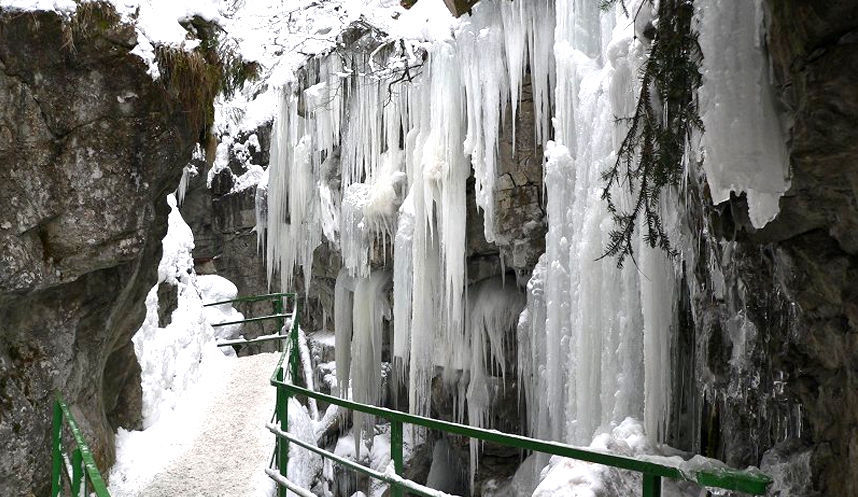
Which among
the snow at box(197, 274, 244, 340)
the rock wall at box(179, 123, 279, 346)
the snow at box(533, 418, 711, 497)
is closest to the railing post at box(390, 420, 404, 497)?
the snow at box(533, 418, 711, 497)

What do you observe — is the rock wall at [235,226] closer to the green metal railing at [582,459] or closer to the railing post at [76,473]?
the railing post at [76,473]

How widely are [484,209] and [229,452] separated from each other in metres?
3.63

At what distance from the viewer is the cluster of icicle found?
5.18m

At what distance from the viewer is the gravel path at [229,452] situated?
584cm

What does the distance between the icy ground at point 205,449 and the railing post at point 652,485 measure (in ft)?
13.6

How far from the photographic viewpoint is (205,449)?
6855 mm

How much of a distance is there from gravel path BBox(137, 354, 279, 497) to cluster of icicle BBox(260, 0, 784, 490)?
1.84m

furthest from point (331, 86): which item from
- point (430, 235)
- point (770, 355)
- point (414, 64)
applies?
point (770, 355)

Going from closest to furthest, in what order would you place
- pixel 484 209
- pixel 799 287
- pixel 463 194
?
pixel 799 287 → pixel 484 209 → pixel 463 194

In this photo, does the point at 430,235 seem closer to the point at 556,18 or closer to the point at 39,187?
the point at 556,18

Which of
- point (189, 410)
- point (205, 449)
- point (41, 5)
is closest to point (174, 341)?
point (189, 410)

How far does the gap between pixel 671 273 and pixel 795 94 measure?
256 cm

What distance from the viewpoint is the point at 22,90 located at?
191 inches

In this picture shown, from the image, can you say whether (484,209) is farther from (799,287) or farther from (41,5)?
(799,287)
